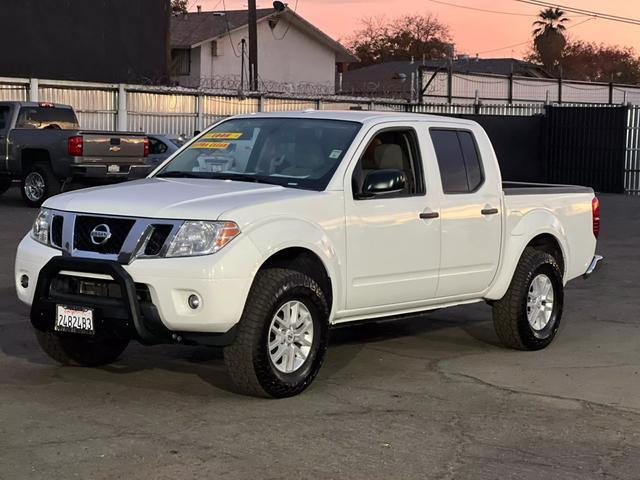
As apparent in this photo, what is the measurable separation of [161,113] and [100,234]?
2404 centimetres

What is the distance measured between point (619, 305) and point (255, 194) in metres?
5.58

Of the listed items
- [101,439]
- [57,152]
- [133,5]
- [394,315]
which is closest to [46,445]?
[101,439]

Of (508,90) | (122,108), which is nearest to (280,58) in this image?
(508,90)

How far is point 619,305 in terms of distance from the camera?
1080 cm

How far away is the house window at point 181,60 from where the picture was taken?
54312 millimetres

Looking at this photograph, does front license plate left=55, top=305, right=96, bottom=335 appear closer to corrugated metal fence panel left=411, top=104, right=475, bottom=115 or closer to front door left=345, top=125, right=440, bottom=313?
front door left=345, top=125, right=440, bottom=313

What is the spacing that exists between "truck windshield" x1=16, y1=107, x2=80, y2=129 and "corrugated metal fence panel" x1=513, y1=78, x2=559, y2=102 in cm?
2513

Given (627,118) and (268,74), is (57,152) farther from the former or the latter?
(268,74)

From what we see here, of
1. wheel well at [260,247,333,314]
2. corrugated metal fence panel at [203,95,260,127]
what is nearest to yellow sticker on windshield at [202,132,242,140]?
wheel well at [260,247,333,314]

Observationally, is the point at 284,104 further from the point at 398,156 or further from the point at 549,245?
the point at 398,156

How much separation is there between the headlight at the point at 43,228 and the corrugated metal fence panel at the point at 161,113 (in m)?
22.7

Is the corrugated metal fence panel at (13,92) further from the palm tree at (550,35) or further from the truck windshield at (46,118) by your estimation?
the palm tree at (550,35)

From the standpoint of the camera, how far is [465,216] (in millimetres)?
7766

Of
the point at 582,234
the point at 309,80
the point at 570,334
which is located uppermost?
the point at 309,80
